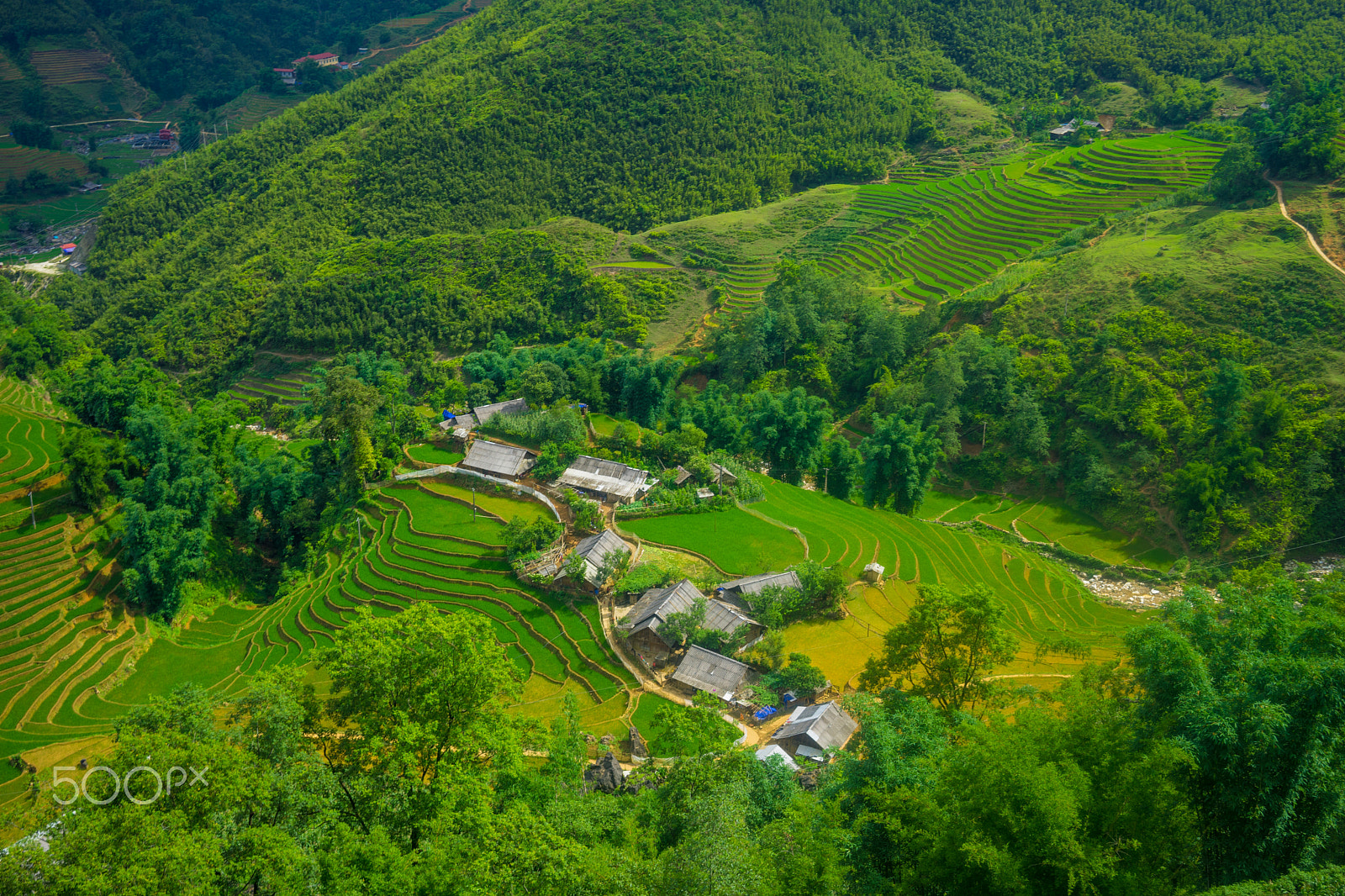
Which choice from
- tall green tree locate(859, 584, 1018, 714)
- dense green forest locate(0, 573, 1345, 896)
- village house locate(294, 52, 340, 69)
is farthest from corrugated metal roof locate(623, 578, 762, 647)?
village house locate(294, 52, 340, 69)

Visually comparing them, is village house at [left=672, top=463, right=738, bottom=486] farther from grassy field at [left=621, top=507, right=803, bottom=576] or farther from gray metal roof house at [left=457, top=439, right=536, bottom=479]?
gray metal roof house at [left=457, top=439, right=536, bottom=479]

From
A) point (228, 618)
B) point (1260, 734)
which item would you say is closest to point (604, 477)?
point (228, 618)

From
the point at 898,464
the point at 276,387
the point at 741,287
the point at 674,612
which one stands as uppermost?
the point at 674,612

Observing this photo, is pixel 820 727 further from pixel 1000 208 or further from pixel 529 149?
pixel 529 149

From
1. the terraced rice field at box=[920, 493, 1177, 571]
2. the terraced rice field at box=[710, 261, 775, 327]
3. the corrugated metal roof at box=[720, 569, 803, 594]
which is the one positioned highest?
the corrugated metal roof at box=[720, 569, 803, 594]

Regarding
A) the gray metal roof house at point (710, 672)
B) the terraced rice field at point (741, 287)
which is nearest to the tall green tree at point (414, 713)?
the gray metal roof house at point (710, 672)

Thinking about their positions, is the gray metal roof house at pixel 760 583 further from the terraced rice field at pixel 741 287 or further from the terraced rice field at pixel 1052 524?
the terraced rice field at pixel 741 287
